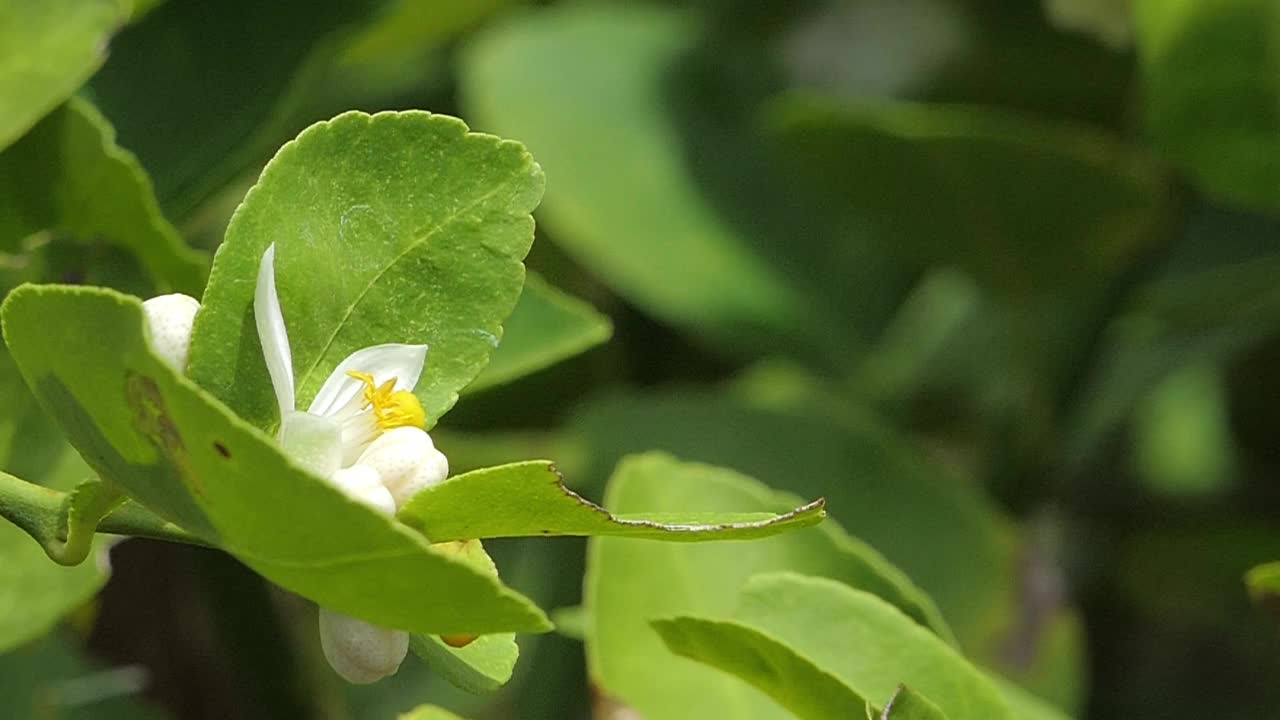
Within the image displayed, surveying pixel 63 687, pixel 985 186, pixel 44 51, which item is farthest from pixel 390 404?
pixel 985 186

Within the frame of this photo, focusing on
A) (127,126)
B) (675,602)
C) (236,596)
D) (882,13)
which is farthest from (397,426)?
(882,13)

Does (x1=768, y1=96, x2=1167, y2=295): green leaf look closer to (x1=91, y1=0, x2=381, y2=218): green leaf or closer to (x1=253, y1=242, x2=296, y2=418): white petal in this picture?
(x1=91, y1=0, x2=381, y2=218): green leaf

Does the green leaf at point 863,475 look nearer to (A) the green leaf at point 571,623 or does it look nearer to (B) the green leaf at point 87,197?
(A) the green leaf at point 571,623

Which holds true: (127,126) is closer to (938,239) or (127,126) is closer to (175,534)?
(175,534)

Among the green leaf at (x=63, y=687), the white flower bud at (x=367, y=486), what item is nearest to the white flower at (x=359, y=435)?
the white flower bud at (x=367, y=486)

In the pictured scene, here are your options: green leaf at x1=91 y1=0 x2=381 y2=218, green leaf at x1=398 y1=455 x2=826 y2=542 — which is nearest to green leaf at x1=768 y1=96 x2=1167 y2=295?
green leaf at x1=91 y1=0 x2=381 y2=218

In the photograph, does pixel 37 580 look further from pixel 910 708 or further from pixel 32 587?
pixel 910 708
